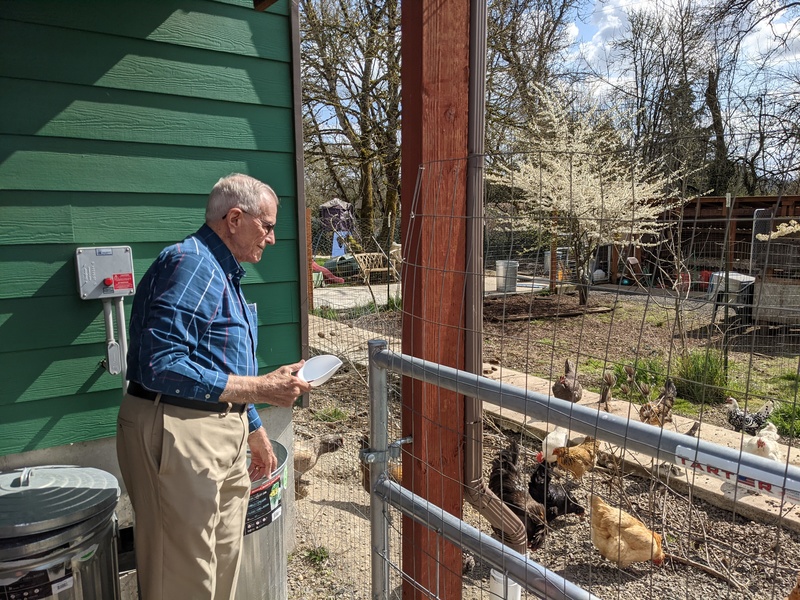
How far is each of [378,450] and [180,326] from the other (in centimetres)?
75

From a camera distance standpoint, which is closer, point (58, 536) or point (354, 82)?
point (58, 536)

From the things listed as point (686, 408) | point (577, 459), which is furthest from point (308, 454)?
point (686, 408)

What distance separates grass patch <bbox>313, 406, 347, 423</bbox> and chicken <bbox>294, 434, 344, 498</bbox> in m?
0.87

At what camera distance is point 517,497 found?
11.2ft

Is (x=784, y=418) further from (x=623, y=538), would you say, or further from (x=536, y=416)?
(x=536, y=416)

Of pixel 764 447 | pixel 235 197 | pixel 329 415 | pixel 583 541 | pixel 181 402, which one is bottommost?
pixel 583 541

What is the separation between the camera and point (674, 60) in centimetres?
1939

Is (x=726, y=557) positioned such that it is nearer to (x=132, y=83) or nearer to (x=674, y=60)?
(x=132, y=83)

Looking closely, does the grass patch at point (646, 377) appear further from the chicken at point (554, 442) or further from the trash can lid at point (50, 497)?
the trash can lid at point (50, 497)

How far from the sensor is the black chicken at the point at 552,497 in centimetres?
374

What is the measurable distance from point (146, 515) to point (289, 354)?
4.38 ft

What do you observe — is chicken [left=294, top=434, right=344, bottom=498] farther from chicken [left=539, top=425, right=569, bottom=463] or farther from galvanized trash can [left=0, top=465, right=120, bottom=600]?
galvanized trash can [left=0, top=465, right=120, bottom=600]

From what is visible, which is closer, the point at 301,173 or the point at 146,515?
the point at 146,515

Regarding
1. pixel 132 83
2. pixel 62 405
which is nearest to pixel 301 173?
pixel 132 83
